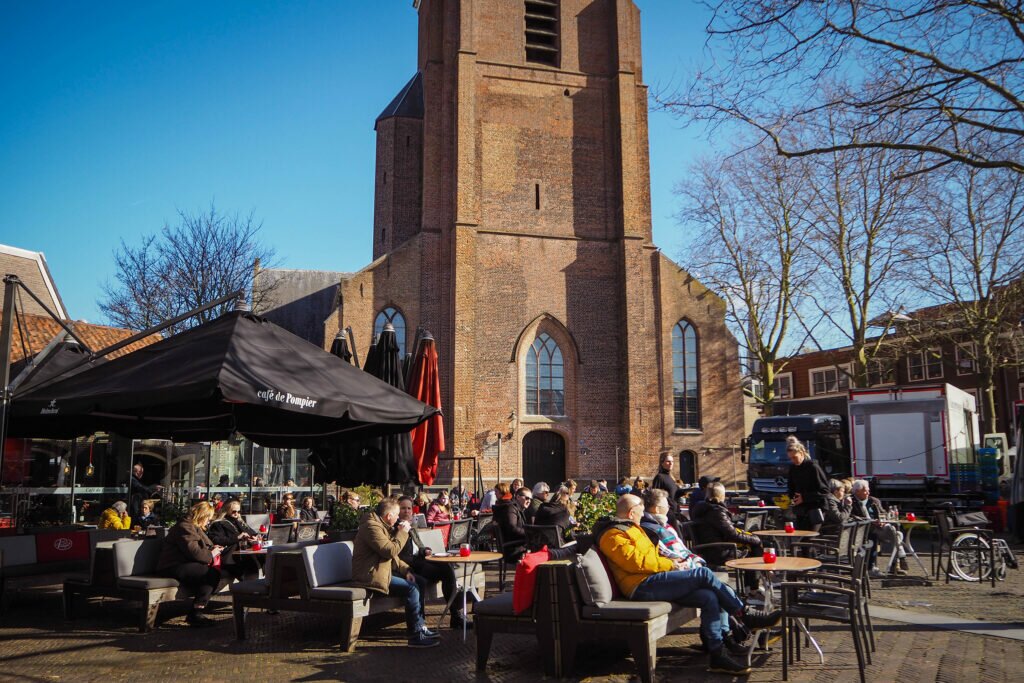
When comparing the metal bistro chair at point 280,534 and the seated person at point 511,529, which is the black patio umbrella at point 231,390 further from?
the seated person at point 511,529

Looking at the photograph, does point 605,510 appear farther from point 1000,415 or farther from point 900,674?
point 1000,415

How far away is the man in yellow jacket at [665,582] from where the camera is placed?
6027mm

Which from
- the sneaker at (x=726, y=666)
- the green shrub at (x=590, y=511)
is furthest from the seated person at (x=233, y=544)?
the sneaker at (x=726, y=666)

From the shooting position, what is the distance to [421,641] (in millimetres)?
7129

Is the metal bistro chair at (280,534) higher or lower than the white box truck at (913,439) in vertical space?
lower

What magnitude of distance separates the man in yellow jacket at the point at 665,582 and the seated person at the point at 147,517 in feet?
25.6

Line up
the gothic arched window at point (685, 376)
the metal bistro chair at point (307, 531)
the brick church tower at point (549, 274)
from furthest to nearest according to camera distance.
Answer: the gothic arched window at point (685, 376) → the brick church tower at point (549, 274) → the metal bistro chair at point (307, 531)

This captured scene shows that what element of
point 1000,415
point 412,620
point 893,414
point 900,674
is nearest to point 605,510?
point 412,620

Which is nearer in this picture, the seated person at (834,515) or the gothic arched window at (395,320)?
the seated person at (834,515)

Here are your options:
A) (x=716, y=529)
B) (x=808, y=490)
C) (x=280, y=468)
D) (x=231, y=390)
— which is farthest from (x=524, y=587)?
(x=280, y=468)

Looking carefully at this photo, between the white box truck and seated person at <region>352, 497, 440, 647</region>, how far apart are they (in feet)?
47.2

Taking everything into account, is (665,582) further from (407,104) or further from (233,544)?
(407,104)

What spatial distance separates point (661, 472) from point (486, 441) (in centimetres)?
1631

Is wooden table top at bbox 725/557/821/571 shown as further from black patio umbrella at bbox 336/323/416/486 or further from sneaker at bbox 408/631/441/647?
black patio umbrella at bbox 336/323/416/486
